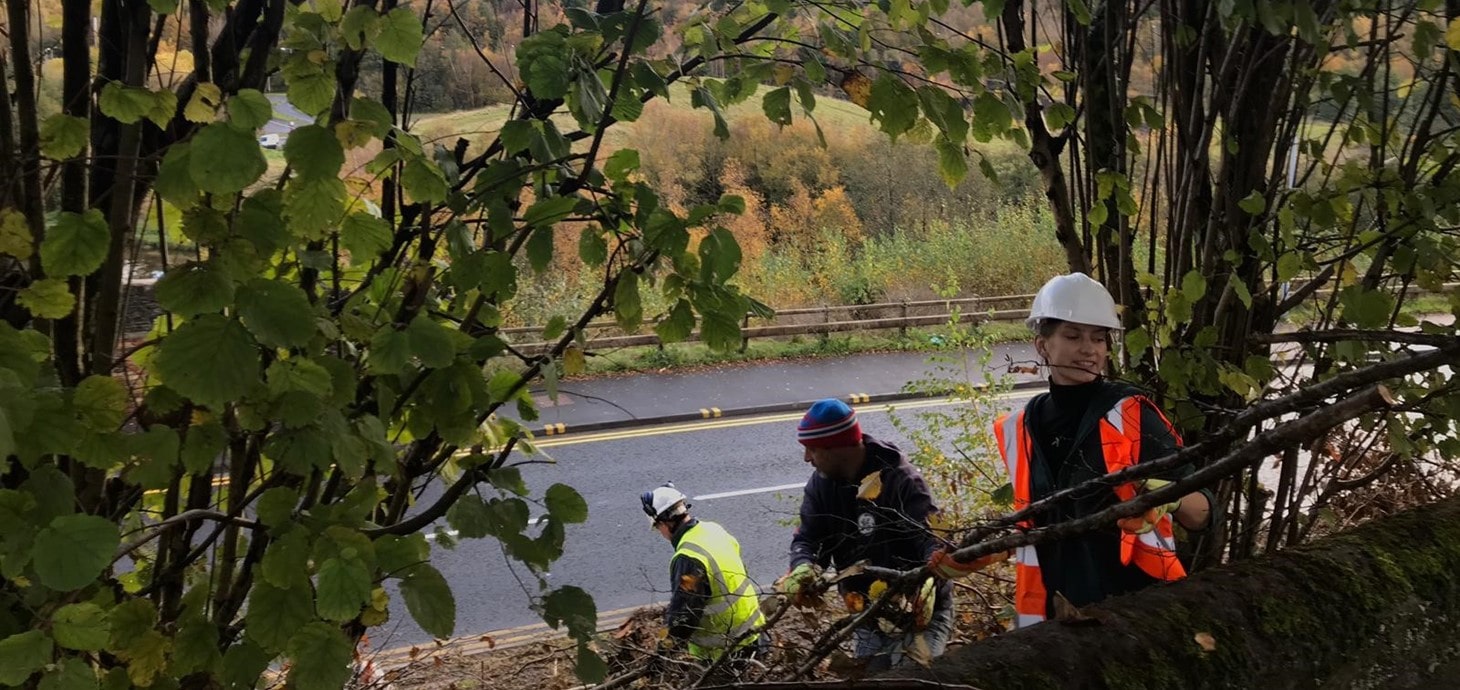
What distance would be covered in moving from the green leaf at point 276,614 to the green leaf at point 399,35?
75 cm

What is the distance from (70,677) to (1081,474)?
2.02m

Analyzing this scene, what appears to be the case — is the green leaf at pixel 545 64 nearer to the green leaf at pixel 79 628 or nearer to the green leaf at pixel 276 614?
the green leaf at pixel 276 614

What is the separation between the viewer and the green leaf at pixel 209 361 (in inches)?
42.6

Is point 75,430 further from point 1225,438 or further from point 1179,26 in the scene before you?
point 1179,26

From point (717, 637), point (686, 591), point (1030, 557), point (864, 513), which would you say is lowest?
point (686, 591)

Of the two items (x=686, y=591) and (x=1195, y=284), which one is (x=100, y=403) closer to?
(x=1195, y=284)

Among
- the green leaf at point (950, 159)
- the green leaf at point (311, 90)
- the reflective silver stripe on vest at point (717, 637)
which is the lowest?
the reflective silver stripe on vest at point (717, 637)

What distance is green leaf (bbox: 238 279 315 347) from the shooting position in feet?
3.67

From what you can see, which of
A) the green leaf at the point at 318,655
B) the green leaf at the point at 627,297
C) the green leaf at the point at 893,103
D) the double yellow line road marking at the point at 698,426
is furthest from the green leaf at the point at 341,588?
the double yellow line road marking at the point at 698,426

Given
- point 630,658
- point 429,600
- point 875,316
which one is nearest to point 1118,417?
point 429,600

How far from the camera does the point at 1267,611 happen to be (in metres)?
1.58

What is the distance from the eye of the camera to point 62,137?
4.46 feet

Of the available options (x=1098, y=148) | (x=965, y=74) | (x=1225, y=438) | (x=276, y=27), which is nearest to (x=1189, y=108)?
(x=1098, y=148)

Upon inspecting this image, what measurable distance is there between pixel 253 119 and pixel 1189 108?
225 centimetres
